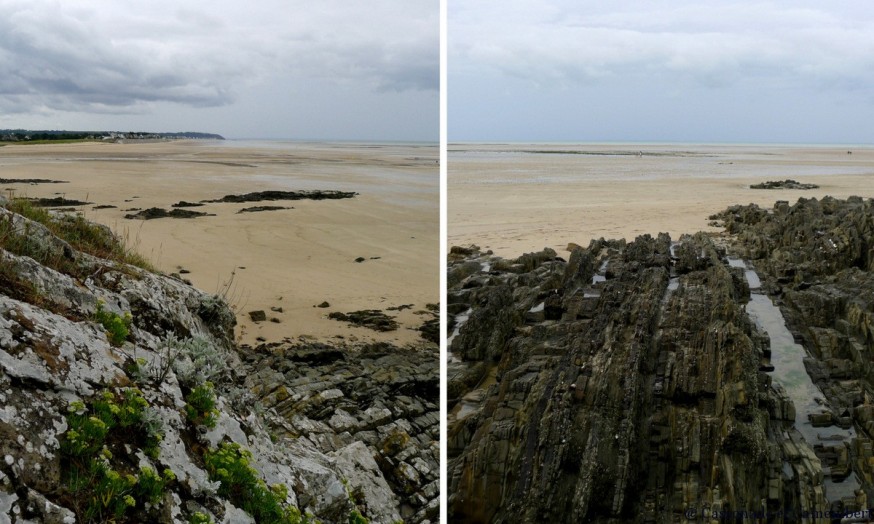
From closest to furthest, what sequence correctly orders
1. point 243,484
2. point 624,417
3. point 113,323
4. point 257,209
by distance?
point 243,484 → point 113,323 → point 624,417 → point 257,209

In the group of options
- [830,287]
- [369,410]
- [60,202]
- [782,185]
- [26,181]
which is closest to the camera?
[369,410]

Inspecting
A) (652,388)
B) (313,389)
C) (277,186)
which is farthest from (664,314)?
(277,186)

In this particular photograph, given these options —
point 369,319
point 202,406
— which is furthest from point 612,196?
point 202,406

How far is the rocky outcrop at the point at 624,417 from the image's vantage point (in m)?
2.80

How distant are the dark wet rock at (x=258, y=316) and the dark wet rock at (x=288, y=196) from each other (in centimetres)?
329

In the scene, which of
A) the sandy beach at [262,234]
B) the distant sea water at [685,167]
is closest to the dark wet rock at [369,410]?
the sandy beach at [262,234]

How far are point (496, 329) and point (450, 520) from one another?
155cm

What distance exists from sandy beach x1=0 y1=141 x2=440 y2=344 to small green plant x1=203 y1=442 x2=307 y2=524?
2.31 meters

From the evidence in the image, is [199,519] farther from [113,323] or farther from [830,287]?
[830,287]

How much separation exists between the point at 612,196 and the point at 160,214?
576cm

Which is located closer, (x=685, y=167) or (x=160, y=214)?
(x=160, y=214)

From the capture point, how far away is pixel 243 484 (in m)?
1.33

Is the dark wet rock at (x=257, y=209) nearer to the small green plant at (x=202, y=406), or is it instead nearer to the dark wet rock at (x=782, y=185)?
the dark wet rock at (x=782, y=185)

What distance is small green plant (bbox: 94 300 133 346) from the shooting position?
140 centimetres
